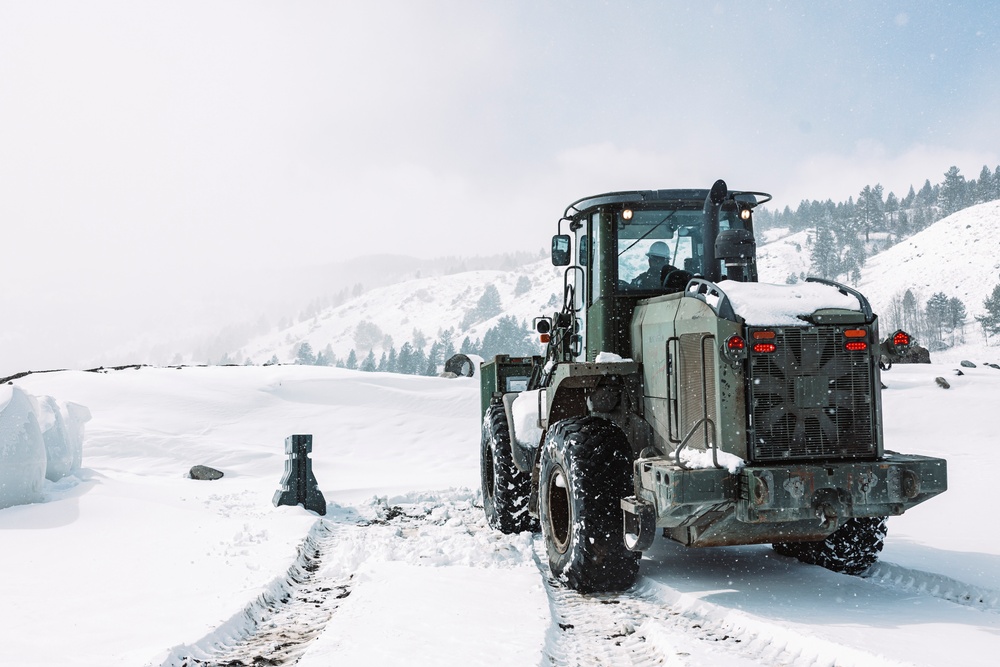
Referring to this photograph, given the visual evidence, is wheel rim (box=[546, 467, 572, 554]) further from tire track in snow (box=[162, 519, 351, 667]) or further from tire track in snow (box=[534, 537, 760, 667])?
tire track in snow (box=[162, 519, 351, 667])

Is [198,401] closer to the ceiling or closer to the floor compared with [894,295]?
closer to the floor

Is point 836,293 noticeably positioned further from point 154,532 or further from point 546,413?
point 154,532

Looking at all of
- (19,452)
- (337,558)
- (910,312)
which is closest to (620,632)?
(337,558)

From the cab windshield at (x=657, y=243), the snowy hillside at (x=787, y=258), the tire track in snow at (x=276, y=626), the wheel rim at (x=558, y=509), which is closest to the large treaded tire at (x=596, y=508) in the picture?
the wheel rim at (x=558, y=509)

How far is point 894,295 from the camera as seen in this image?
124m

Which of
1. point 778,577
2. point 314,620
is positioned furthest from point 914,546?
point 314,620

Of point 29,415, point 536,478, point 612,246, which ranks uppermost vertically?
point 612,246

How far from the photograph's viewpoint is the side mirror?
7168 mm

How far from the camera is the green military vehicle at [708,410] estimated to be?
197 inches

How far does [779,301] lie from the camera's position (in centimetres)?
532

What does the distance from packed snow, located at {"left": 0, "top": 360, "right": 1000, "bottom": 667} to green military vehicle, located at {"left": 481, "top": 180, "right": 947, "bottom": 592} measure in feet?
1.57

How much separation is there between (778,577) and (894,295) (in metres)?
134

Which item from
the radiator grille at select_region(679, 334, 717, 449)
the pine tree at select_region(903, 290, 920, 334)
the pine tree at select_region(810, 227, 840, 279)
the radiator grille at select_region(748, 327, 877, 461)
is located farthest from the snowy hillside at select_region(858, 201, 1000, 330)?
the radiator grille at select_region(679, 334, 717, 449)

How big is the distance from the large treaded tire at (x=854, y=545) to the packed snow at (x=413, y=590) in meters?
0.17
